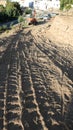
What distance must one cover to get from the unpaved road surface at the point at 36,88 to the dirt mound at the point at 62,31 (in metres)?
4.09

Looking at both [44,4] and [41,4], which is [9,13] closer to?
[44,4]

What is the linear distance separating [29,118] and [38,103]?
5.23 ft

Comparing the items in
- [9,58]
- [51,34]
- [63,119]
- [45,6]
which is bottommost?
[45,6]

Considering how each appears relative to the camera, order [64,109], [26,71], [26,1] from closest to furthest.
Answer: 1. [64,109]
2. [26,71]
3. [26,1]

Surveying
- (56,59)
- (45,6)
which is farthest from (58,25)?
(45,6)

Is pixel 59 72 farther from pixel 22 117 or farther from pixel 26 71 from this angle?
pixel 22 117

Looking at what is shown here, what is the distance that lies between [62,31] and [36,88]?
62.1ft

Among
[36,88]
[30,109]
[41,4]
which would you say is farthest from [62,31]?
[41,4]

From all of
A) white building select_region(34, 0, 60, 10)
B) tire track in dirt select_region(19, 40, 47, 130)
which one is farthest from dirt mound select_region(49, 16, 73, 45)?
white building select_region(34, 0, 60, 10)

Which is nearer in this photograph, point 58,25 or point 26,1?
point 58,25

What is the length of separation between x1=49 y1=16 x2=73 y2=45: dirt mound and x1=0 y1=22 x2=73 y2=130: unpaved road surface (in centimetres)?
409

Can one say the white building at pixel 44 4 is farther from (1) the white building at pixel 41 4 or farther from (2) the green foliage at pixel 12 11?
(2) the green foliage at pixel 12 11

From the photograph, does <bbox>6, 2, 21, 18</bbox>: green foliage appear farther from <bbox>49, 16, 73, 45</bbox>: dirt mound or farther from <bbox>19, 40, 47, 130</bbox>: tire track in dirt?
<bbox>19, 40, 47, 130</bbox>: tire track in dirt

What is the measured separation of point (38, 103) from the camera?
48.0 ft
